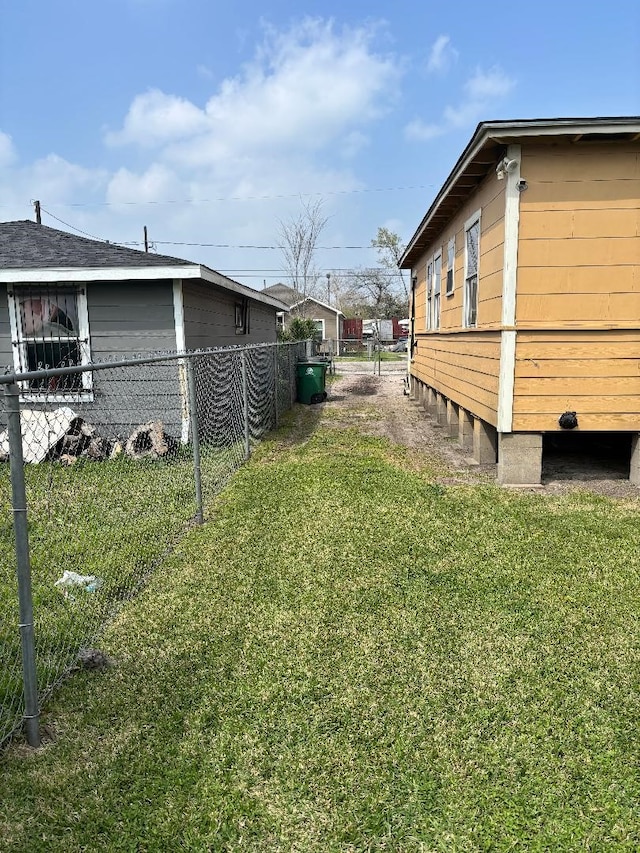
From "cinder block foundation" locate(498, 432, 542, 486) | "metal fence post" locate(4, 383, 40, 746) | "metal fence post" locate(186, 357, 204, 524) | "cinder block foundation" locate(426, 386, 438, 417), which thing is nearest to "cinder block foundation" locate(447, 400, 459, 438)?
"cinder block foundation" locate(426, 386, 438, 417)

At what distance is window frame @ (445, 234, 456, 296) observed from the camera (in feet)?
28.7

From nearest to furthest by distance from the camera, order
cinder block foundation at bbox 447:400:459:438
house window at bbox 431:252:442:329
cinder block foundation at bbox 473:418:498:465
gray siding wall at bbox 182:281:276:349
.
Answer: cinder block foundation at bbox 473:418:498:465 < gray siding wall at bbox 182:281:276:349 < cinder block foundation at bbox 447:400:459:438 < house window at bbox 431:252:442:329

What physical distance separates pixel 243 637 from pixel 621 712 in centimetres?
182

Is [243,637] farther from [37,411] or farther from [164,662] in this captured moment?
[37,411]

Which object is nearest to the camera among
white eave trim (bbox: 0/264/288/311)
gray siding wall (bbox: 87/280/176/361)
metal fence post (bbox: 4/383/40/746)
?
metal fence post (bbox: 4/383/40/746)

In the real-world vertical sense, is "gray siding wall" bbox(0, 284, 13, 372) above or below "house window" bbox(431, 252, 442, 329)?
below

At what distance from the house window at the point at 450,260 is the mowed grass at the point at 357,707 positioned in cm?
555

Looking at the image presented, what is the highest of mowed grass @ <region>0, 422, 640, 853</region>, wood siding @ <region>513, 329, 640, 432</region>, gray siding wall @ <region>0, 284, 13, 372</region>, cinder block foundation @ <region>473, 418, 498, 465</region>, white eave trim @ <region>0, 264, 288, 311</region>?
white eave trim @ <region>0, 264, 288, 311</region>

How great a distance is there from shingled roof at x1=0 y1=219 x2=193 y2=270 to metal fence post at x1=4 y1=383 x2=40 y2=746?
227 inches

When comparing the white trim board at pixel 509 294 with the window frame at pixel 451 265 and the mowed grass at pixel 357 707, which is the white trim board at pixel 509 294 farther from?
the window frame at pixel 451 265

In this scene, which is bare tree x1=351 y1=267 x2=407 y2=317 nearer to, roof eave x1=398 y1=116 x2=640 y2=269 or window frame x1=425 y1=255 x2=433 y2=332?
window frame x1=425 y1=255 x2=433 y2=332

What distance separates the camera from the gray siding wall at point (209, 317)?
809cm

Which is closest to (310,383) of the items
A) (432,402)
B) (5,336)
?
(432,402)

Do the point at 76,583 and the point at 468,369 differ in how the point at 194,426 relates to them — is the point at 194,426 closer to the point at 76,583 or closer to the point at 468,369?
the point at 76,583
